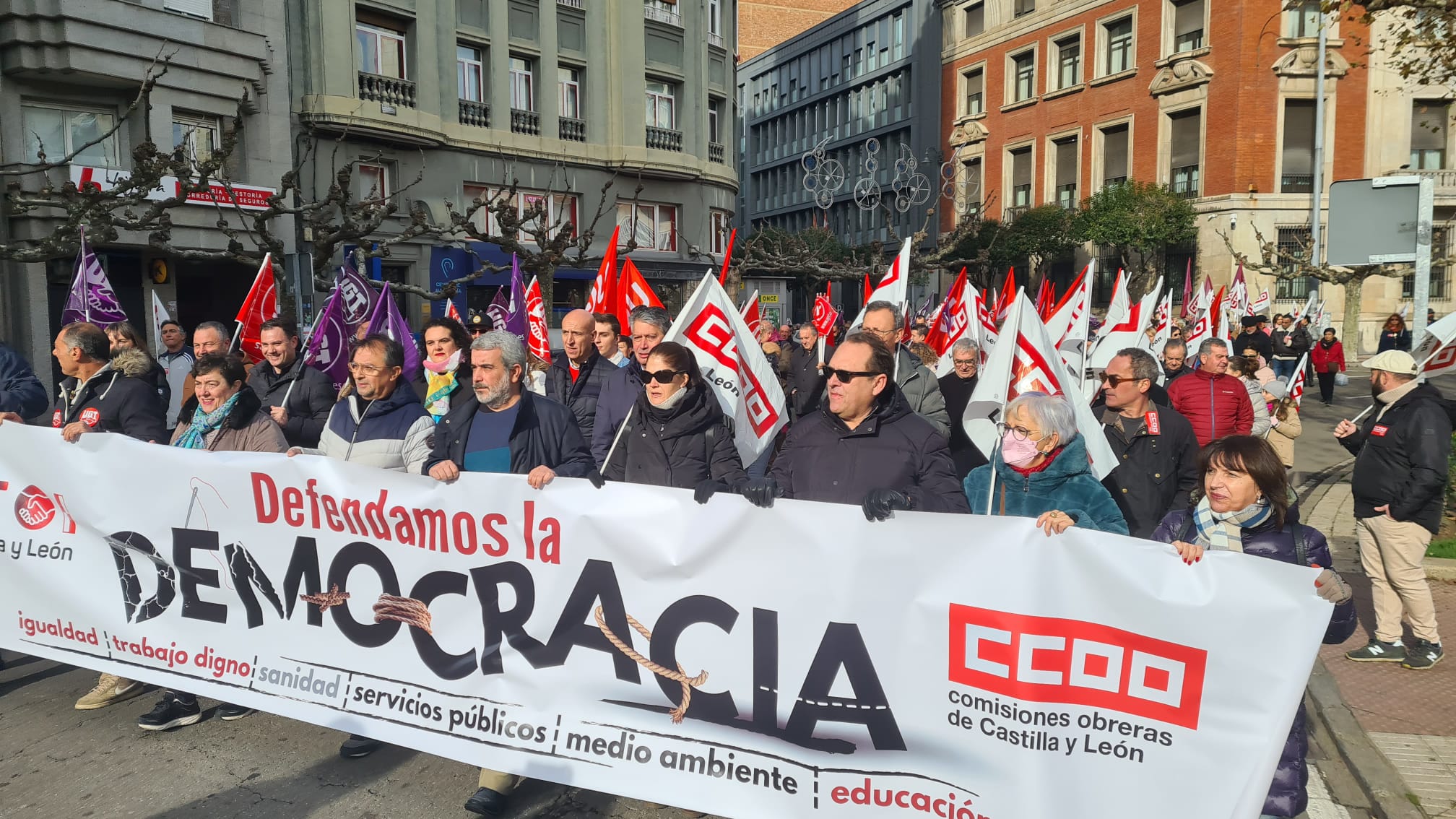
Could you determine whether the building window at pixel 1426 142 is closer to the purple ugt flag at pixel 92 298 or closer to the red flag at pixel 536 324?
the red flag at pixel 536 324

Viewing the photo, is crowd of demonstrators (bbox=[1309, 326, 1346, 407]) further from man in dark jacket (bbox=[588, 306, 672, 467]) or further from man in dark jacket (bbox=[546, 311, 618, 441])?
man in dark jacket (bbox=[588, 306, 672, 467])

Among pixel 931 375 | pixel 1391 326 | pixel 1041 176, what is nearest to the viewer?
pixel 931 375

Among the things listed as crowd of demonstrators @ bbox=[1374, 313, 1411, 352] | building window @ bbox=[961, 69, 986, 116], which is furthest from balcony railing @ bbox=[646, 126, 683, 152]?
building window @ bbox=[961, 69, 986, 116]

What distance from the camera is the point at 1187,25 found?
1512 inches

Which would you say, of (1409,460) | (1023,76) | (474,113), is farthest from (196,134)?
(1023,76)

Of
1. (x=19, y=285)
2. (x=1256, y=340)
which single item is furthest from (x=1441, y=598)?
(x=19, y=285)

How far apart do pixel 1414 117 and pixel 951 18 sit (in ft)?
71.0

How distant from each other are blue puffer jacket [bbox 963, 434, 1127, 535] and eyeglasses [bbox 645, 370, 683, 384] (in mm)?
1540

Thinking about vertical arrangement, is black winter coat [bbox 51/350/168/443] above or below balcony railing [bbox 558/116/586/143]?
below

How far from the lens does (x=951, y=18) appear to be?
1996 inches

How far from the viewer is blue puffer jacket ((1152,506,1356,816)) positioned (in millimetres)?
3162

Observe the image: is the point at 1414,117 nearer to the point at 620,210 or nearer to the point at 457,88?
the point at 620,210

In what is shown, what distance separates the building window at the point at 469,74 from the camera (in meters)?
25.4

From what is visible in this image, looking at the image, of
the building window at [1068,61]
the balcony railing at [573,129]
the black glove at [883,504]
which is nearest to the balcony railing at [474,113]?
the balcony railing at [573,129]
